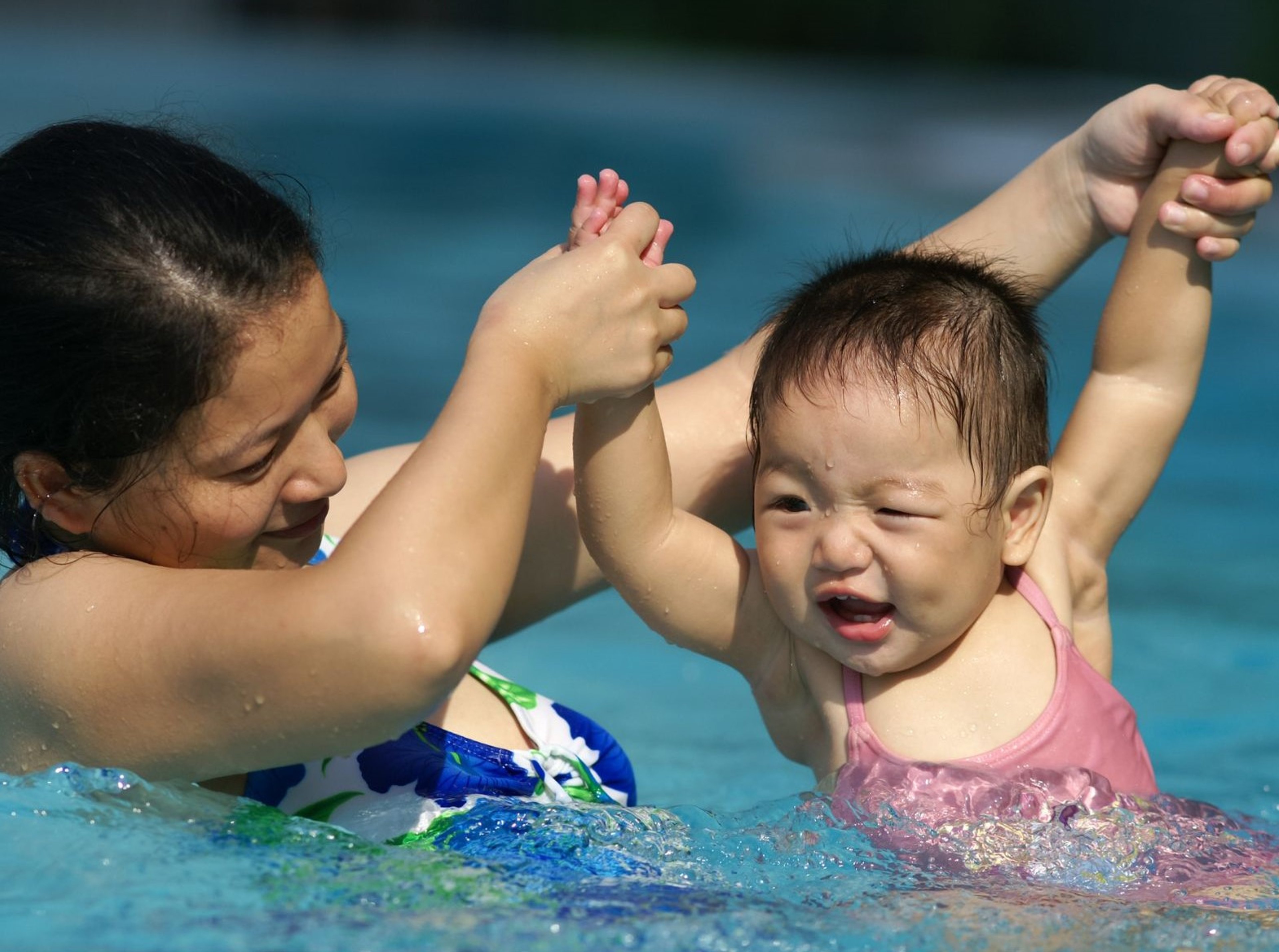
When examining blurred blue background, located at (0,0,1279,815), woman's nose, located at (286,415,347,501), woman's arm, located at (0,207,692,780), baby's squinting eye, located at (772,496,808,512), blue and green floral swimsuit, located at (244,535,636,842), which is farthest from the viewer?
blurred blue background, located at (0,0,1279,815)

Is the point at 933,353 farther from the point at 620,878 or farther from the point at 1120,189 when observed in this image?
the point at 620,878

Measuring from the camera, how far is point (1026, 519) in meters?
2.43

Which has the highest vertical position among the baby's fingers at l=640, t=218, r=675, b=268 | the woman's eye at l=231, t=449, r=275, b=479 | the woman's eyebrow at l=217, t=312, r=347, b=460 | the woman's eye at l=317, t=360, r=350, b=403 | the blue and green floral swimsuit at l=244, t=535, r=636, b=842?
the baby's fingers at l=640, t=218, r=675, b=268

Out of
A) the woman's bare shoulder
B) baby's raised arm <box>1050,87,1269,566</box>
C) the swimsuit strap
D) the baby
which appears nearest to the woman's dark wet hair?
the baby

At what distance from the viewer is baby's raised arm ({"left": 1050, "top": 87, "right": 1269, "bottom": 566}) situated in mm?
2582

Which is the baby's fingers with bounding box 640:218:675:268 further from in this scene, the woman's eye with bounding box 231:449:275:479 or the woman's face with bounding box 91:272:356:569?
the woman's eye with bounding box 231:449:275:479

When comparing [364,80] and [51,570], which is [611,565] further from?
[364,80]

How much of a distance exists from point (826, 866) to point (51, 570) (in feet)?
3.58

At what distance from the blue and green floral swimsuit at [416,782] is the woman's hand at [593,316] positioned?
576mm

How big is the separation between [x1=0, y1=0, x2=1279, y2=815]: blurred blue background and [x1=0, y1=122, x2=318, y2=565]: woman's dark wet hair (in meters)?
0.40

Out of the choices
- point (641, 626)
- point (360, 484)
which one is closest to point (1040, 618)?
point (360, 484)

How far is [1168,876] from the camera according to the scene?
222cm

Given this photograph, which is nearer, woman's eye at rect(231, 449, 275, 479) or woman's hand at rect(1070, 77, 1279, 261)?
woman's eye at rect(231, 449, 275, 479)

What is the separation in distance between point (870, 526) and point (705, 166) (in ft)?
26.9
